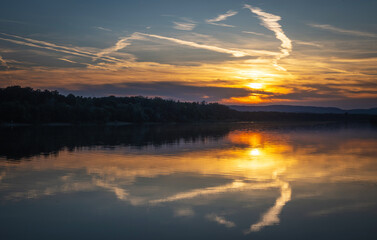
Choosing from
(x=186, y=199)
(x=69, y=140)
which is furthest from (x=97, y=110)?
(x=186, y=199)

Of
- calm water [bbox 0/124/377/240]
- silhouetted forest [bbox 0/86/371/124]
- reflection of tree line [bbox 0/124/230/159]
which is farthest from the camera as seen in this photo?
silhouetted forest [bbox 0/86/371/124]

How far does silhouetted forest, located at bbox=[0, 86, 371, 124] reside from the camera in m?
81.1

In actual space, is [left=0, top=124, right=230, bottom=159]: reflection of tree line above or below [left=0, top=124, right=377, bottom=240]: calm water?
above

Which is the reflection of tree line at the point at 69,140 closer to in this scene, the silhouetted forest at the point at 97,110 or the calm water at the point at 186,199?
the calm water at the point at 186,199

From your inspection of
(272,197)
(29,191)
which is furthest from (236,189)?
(29,191)

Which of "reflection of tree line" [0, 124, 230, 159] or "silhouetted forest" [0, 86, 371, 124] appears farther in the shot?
"silhouetted forest" [0, 86, 371, 124]

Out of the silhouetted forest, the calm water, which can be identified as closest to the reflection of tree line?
the calm water

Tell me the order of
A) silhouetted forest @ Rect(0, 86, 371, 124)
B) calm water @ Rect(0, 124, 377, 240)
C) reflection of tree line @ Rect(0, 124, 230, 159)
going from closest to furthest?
calm water @ Rect(0, 124, 377, 240) < reflection of tree line @ Rect(0, 124, 230, 159) < silhouetted forest @ Rect(0, 86, 371, 124)

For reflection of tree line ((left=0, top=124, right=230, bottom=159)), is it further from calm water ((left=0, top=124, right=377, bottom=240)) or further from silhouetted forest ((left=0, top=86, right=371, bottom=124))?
silhouetted forest ((left=0, top=86, right=371, bottom=124))

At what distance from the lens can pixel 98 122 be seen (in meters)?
93.3

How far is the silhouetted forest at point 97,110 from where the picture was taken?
81.1 metres

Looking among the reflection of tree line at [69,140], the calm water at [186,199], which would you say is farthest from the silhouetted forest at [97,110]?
the calm water at [186,199]

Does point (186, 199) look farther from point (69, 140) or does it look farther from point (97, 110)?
point (97, 110)

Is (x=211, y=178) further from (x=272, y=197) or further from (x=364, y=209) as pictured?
(x=364, y=209)
